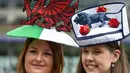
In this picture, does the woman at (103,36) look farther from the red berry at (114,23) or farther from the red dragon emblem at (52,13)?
the red dragon emblem at (52,13)

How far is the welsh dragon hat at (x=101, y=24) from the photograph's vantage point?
3900mm

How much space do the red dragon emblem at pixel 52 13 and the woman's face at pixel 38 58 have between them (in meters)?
0.20

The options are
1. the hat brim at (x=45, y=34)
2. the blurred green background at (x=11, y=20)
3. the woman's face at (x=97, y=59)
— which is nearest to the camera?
the woman's face at (x=97, y=59)

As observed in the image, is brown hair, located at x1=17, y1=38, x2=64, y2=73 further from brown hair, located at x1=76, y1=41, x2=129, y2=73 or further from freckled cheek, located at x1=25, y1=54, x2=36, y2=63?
brown hair, located at x1=76, y1=41, x2=129, y2=73

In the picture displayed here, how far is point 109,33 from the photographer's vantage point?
390 centimetres

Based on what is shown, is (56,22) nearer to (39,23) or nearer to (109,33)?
(39,23)

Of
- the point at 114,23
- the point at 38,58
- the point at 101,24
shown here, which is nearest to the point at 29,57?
the point at 38,58

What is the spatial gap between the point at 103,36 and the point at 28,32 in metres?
0.71

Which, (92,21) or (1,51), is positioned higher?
(92,21)

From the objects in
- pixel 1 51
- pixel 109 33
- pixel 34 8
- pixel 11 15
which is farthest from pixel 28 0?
pixel 11 15

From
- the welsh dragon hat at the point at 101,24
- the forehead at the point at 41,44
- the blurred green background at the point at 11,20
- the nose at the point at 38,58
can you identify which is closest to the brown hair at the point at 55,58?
the forehead at the point at 41,44

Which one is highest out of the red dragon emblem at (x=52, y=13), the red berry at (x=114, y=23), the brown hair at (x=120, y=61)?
the red dragon emblem at (x=52, y=13)

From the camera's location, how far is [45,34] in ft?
13.7

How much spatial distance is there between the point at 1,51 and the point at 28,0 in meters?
16.1
